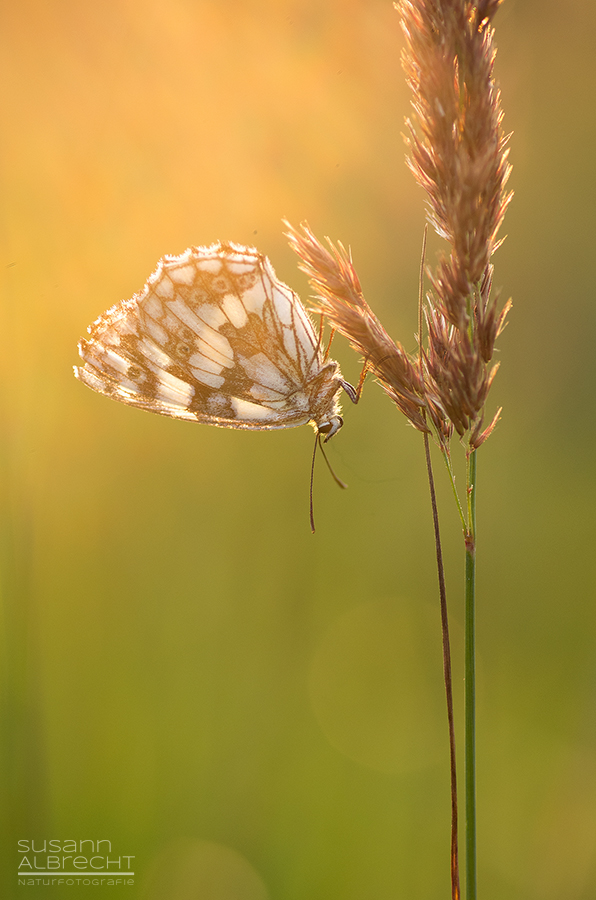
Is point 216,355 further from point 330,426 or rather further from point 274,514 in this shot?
point 274,514

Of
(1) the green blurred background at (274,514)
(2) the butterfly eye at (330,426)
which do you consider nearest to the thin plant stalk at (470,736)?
(2) the butterfly eye at (330,426)

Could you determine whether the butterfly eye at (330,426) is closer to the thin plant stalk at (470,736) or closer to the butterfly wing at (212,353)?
the butterfly wing at (212,353)

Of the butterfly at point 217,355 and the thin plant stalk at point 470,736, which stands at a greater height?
the butterfly at point 217,355

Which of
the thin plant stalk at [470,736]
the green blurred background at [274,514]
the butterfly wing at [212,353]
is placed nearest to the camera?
the thin plant stalk at [470,736]

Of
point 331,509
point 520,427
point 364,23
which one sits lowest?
point 331,509

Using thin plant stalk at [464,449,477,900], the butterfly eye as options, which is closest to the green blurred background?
the butterfly eye

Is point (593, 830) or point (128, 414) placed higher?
point (128, 414)

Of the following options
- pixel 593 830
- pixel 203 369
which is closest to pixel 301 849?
pixel 593 830

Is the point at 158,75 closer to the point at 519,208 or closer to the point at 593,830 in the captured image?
the point at 519,208
